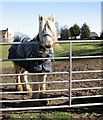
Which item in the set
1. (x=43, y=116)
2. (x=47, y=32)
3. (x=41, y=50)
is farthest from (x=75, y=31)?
(x=43, y=116)

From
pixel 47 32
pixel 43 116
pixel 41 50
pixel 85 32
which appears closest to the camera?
pixel 47 32

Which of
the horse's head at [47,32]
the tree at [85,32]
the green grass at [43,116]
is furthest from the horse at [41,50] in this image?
the tree at [85,32]

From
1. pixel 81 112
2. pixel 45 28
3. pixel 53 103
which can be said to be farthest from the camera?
pixel 53 103

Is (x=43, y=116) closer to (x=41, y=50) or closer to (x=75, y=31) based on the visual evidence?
(x=41, y=50)

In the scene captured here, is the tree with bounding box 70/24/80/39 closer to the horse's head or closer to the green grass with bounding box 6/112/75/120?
the horse's head

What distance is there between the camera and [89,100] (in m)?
3.90

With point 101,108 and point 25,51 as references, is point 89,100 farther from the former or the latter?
point 25,51

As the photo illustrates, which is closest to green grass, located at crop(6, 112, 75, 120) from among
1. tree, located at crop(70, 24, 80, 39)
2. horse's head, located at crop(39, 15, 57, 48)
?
horse's head, located at crop(39, 15, 57, 48)

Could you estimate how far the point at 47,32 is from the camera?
9.31 feet

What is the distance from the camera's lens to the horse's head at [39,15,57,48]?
2.76 metres

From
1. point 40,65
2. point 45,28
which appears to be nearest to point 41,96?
point 40,65

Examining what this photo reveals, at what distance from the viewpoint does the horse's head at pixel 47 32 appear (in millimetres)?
2758

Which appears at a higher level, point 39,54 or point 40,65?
point 39,54

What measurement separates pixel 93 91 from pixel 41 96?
165 centimetres
